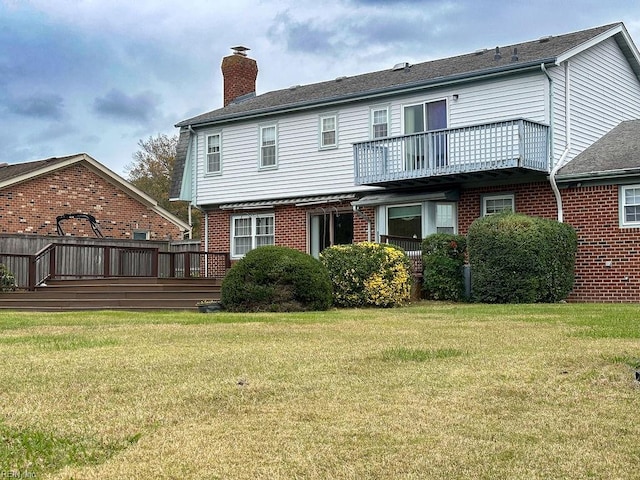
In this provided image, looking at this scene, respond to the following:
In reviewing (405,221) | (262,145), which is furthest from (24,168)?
(405,221)

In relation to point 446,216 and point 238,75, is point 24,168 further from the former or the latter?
point 446,216

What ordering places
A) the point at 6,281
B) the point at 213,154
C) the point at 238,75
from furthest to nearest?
1. the point at 238,75
2. the point at 213,154
3. the point at 6,281

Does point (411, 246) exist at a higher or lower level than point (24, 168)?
lower

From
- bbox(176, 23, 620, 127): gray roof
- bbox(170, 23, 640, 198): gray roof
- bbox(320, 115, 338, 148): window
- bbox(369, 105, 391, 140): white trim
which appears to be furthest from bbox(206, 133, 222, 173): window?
bbox(369, 105, 391, 140): white trim

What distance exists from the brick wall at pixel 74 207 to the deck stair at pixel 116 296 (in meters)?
Result: 8.87

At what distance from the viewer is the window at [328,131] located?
23734 millimetres

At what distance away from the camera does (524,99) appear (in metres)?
20.1

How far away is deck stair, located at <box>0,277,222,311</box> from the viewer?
1852cm

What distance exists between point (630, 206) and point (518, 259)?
352 cm

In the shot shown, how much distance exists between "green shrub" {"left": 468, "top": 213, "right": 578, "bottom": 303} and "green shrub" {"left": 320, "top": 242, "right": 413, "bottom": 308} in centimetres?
170

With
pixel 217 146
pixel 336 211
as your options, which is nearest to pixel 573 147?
pixel 336 211

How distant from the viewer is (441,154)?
66.2ft

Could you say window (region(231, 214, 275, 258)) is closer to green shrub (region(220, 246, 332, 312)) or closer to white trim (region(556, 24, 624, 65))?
green shrub (region(220, 246, 332, 312))

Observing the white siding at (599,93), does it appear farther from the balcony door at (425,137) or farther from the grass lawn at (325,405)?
the grass lawn at (325,405)
